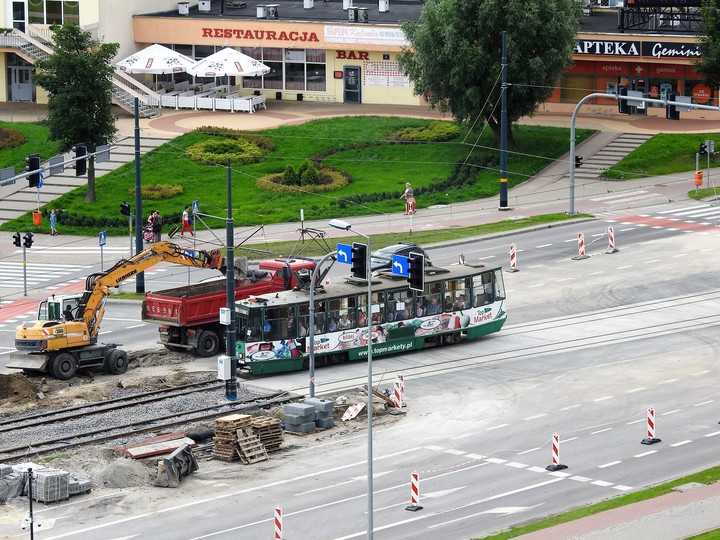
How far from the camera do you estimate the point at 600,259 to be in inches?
2650

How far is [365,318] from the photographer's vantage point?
52625 millimetres

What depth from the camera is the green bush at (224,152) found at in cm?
8375

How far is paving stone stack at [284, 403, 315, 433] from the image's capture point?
44562mm

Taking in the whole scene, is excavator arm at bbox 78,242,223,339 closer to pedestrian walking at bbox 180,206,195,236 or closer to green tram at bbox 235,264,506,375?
green tram at bbox 235,264,506,375

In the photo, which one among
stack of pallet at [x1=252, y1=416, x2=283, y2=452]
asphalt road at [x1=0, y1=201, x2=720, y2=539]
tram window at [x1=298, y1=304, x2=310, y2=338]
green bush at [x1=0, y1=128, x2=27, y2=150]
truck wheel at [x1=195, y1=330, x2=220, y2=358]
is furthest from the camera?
green bush at [x1=0, y1=128, x2=27, y2=150]

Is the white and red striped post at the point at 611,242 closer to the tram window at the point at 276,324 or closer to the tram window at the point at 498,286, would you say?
the tram window at the point at 498,286

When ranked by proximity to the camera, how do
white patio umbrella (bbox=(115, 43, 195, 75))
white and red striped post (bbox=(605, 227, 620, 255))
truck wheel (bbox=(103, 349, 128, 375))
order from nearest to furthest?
truck wheel (bbox=(103, 349, 128, 375)), white and red striped post (bbox=(605, 227, 620, 255)), white patio umbrella (bbox=(115, 43, 195, 75))

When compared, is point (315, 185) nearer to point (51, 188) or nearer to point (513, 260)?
point (51, 188)

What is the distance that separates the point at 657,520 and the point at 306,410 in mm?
12458

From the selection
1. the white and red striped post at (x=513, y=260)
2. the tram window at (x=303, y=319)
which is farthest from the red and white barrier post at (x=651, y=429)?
the white and red striped post at (x=513, y=260)

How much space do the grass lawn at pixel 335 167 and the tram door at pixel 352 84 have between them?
646 centimetres

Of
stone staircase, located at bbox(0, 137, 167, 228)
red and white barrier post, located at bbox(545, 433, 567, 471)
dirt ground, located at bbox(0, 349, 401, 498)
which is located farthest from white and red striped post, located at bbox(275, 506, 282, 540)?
stone staircase, located at bbox(0, 137, 167, 228)

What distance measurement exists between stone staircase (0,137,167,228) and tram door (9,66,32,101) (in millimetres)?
14192

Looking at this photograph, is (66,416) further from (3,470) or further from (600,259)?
(600,259)
